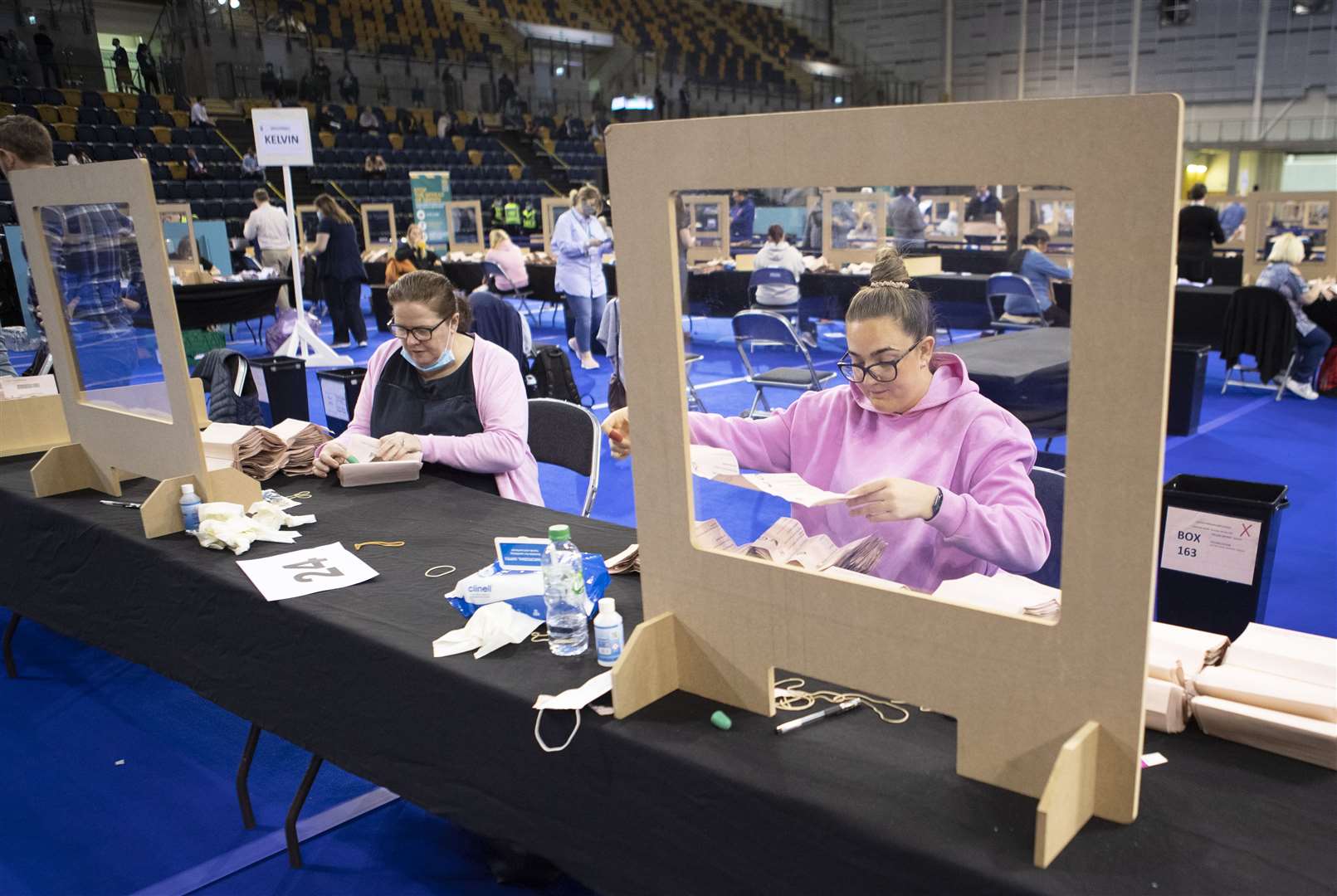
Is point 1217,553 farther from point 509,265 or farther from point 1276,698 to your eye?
point 509,265

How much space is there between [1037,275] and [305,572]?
4.36 ft

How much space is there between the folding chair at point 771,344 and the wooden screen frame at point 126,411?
1061 millimetres

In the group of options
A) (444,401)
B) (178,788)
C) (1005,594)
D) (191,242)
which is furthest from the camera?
(191,242)

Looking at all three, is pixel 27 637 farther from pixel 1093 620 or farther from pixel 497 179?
pixel 497 179

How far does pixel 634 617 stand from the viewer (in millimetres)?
1618

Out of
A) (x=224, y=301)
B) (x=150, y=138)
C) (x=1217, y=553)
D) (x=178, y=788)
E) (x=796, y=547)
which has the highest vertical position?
(x=150, y=138)

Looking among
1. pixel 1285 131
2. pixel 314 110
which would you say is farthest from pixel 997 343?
pixel 1285 131

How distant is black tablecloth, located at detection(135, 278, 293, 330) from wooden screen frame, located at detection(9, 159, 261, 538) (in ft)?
17.0

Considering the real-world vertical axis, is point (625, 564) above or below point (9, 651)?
above

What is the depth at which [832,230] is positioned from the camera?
1.98 metres

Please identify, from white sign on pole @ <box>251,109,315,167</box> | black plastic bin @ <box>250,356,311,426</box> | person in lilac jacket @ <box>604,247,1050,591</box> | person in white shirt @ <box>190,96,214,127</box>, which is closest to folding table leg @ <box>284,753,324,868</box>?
person in lilac jacket @ <box>604,247,1050,591</box>

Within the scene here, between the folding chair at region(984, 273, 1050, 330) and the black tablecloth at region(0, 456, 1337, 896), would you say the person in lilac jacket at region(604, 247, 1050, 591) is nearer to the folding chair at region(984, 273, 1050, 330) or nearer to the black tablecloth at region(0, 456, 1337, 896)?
the folding chair at region(984, 273, 1050, 330)

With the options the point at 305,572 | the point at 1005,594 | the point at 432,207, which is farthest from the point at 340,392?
the point at 432,207

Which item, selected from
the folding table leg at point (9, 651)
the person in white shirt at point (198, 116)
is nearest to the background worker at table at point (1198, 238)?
the folding table leg at point (9, 651)
